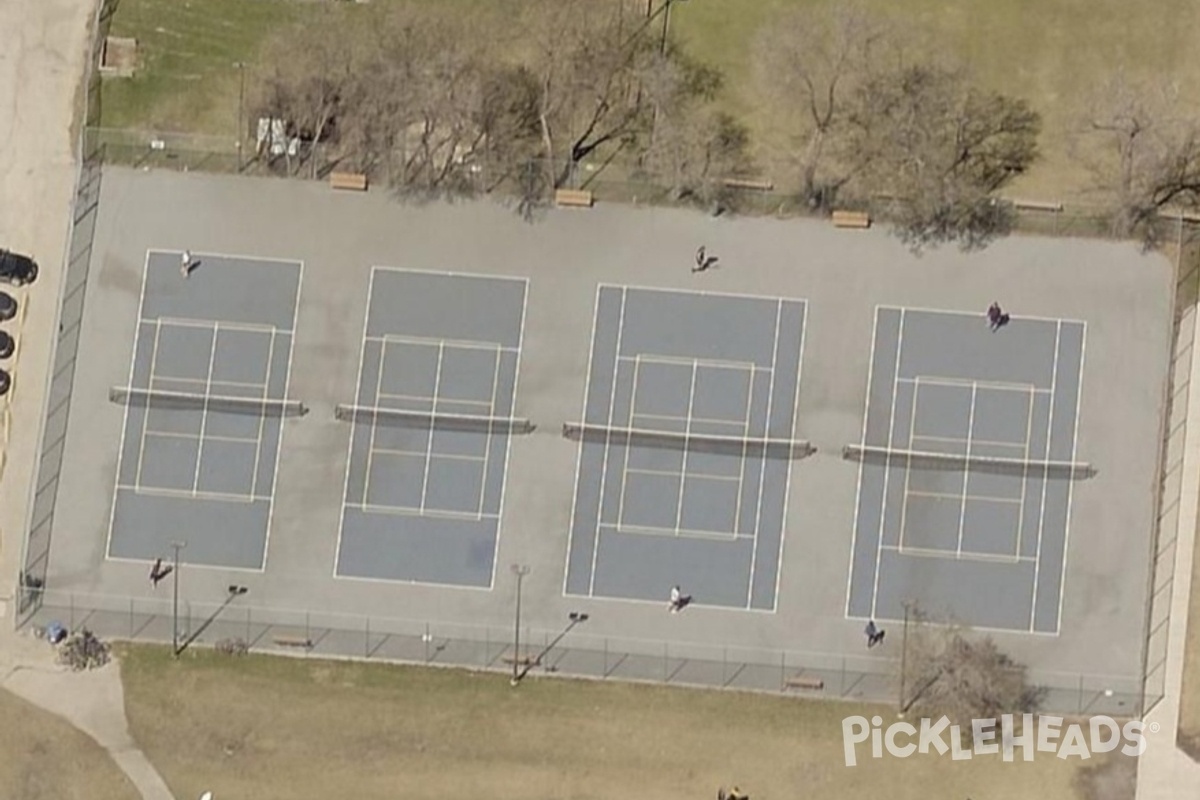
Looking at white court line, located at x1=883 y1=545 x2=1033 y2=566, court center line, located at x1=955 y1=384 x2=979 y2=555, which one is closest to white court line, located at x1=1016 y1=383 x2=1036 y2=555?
white court line, located at x1=883 y1=545 x2=1033 y2=566

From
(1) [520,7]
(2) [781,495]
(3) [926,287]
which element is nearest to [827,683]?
(2) [781,495]

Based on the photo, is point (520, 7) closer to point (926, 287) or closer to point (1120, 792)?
point (926, 287)

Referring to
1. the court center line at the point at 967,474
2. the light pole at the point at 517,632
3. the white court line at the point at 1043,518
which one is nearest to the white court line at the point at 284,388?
the light pole at the point at 517,632

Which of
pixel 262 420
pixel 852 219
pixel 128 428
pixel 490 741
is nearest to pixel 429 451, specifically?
pixel 262 420

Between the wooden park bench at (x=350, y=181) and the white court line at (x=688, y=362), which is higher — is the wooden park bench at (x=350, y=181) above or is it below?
above

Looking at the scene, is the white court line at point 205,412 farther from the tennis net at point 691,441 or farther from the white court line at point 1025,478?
the white court line at point 1025,478

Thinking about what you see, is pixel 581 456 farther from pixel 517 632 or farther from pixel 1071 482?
pixel 1071 482
